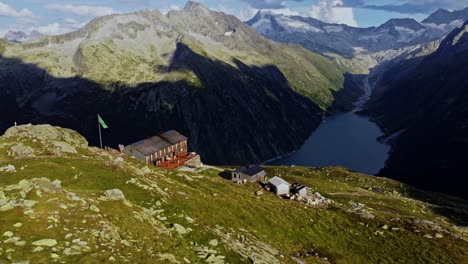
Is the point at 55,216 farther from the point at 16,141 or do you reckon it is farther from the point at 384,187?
the point at 384,187

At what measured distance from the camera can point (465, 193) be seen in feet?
649

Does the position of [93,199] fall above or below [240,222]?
above

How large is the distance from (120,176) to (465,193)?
194780 mm

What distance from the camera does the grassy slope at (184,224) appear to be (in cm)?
3212

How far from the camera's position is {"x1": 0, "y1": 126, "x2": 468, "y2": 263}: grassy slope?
32.1 metres

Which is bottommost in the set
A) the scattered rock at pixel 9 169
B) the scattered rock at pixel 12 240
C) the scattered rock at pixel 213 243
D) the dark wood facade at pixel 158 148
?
the dark wood facade at pixel 158 148

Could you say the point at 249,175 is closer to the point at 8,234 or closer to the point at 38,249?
the point at 8,234

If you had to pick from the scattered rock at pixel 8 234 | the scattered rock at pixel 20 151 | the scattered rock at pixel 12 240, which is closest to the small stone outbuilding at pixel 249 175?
the scattered rock at pixel 20 151

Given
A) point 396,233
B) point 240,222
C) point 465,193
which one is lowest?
point 465,193

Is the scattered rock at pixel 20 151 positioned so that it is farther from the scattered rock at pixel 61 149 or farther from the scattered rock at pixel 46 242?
the scattered rock at pixel 46 242

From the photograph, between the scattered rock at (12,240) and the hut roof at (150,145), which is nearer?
the scattered rock at (12,240)

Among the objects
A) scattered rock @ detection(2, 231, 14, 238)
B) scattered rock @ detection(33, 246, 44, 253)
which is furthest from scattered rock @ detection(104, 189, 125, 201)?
scattered rock @ detection(33, 246, 44, 253)

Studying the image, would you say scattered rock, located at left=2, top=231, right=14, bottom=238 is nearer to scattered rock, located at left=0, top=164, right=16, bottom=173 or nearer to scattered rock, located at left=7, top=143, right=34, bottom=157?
scattered rock, located at left=0, top=164, right=16, bottom=173

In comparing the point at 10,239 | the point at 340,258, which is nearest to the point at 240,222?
the point at 340,258
